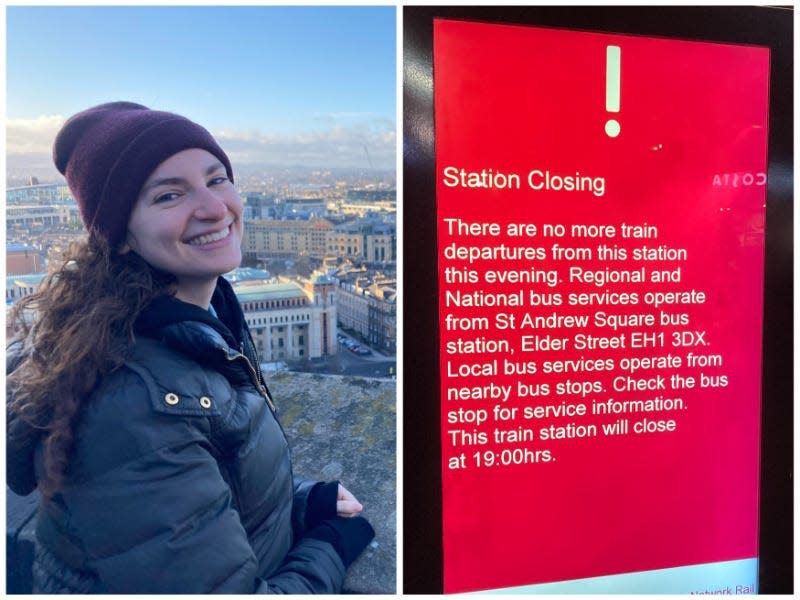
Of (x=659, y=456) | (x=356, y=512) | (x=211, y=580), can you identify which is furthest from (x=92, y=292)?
(x=659, y=456)

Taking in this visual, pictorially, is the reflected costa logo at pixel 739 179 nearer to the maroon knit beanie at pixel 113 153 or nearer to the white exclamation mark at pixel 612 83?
the white exclamation mark at pixel 612 83

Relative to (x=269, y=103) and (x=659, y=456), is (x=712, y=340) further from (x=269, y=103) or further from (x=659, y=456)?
(x=269, y=103)

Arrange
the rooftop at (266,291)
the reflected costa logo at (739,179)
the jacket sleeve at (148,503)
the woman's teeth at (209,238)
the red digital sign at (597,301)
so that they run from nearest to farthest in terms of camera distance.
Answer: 1. the jacket sleeve at (148,503)
2. the woman's teeth at (209,238)
3. the rooftop at (266,291)
4. the red digital sign at (597,301)
5. the reflected costa logo at (739,179)

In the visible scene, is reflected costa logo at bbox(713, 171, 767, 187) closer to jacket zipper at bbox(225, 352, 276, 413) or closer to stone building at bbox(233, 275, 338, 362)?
stone building at bbox(233, 275, 338, 362)

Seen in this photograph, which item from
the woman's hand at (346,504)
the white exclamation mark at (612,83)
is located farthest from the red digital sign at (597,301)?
the woman's hand at (346,504)

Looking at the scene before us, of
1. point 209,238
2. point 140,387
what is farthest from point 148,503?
point 209,238

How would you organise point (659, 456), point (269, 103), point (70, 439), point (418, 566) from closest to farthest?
point (70, 439)
point (269, 103)
point (418, 566)
point (659, 456)

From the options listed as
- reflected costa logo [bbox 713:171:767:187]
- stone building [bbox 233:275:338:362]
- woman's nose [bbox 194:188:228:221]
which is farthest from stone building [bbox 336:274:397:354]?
reflected costa logo [bbox 713:171:767:187]

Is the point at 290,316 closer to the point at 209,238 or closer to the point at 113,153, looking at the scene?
the point at 209,238
